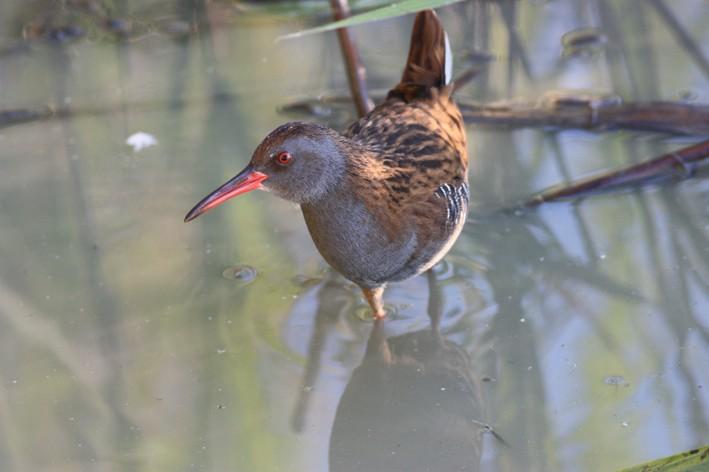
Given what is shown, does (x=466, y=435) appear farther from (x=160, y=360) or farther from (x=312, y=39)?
(x=312, y=39)

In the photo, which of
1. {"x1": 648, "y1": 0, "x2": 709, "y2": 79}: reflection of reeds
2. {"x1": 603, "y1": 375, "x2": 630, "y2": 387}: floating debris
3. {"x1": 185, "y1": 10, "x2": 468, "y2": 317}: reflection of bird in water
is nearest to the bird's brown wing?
{"x1": 185, "y1": 10, "x2": 468, "y2": 317}: reflection of bird in water

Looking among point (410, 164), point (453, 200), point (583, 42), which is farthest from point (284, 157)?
point (583, 42)

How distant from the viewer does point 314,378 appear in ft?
11.5

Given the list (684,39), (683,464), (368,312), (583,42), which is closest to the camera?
(683,464)

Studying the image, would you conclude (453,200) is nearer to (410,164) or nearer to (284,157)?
(410,164)

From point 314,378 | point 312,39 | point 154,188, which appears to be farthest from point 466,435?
point 312,39

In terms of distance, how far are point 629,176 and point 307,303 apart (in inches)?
54.5

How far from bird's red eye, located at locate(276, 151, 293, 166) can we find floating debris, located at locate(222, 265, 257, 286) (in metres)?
0.78

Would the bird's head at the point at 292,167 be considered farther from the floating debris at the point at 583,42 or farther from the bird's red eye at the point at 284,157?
the floating debris at the point at 583,42

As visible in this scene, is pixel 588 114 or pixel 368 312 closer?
pixel 368 312

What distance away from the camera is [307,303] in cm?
386

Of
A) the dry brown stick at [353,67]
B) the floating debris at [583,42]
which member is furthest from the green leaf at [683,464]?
the floating debris at [583,42]

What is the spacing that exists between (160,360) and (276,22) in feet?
8.96

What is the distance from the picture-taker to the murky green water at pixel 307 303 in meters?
3.23
